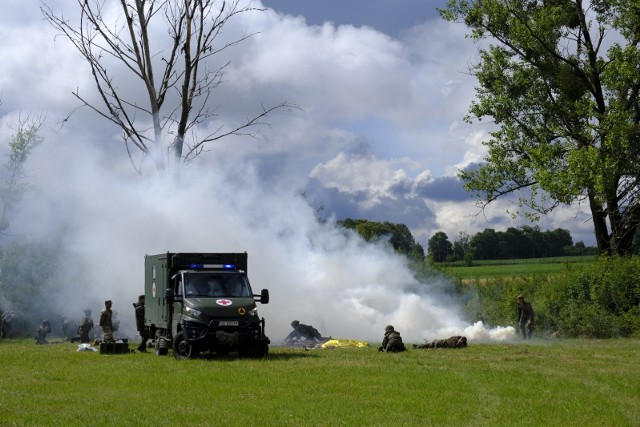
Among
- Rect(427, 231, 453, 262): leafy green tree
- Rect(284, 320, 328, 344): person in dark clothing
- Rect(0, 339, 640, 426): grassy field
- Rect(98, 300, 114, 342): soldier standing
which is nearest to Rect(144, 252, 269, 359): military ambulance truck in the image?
Rect(0, 339, 640, 426): grassy field

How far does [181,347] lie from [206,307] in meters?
1.35

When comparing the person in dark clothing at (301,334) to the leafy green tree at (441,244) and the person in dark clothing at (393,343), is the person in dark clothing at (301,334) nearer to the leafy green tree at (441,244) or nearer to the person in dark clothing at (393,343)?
the person in dark clothing at (393,343)

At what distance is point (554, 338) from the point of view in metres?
33.8

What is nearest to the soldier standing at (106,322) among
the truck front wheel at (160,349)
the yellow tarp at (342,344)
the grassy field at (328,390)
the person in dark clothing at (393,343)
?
the truck front wheel at (160,349)

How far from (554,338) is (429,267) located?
899 centimetres

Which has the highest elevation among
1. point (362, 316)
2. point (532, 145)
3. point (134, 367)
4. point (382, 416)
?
point (532, 145)

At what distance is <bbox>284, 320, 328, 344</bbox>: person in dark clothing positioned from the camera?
31.7 meters

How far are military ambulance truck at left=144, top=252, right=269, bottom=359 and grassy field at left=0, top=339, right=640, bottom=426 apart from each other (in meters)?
0.65

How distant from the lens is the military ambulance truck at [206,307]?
23.0 metres

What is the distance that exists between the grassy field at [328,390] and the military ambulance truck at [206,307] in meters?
0.65

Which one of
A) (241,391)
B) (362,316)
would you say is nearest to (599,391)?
(241,391)

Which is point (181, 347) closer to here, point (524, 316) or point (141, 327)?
point (141, 327)

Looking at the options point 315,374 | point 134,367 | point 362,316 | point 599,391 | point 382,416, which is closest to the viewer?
point 382,416

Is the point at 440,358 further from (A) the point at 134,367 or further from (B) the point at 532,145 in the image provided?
(B) the point at 532,145
